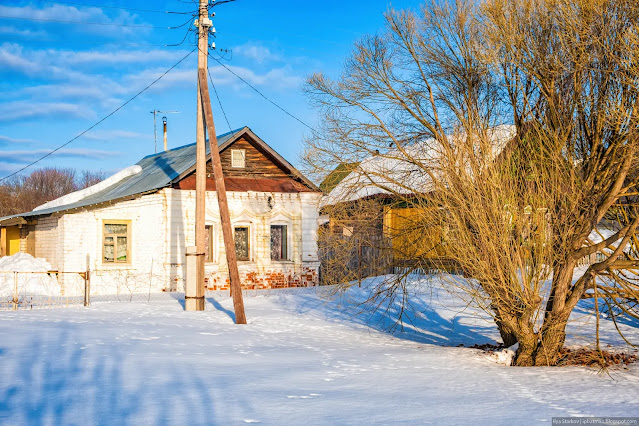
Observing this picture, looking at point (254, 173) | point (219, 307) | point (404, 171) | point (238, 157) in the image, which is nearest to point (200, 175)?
point (219, 307)

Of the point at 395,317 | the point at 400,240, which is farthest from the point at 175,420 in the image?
the point at 395,317

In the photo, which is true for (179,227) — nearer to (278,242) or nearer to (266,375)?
(278,242)

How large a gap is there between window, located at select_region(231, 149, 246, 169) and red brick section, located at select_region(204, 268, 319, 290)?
12.1 ft

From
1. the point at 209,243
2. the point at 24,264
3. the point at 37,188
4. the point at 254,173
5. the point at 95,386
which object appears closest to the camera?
the point at 95,386

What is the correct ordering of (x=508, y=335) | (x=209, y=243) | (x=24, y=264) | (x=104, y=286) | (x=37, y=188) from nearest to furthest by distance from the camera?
(x=508, y=335), (x=104, y=286), (x=24, y=264), (x=209, y=243), (x=37, y=188)

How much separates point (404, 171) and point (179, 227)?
10300mm

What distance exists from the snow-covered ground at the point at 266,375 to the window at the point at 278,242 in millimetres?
7957

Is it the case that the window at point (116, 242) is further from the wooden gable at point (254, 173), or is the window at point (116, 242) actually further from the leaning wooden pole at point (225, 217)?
the leaning wooden pole at point (225, 217)

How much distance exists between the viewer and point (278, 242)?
23062 mm

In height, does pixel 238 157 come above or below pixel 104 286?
above

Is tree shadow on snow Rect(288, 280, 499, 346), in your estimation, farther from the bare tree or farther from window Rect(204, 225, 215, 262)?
the bare tree

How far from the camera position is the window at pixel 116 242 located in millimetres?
19641

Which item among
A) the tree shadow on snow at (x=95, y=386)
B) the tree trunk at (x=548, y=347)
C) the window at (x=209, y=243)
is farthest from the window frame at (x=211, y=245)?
the tree trunk at (x=548, y=347)

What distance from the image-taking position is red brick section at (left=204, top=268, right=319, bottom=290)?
20.6 meters
